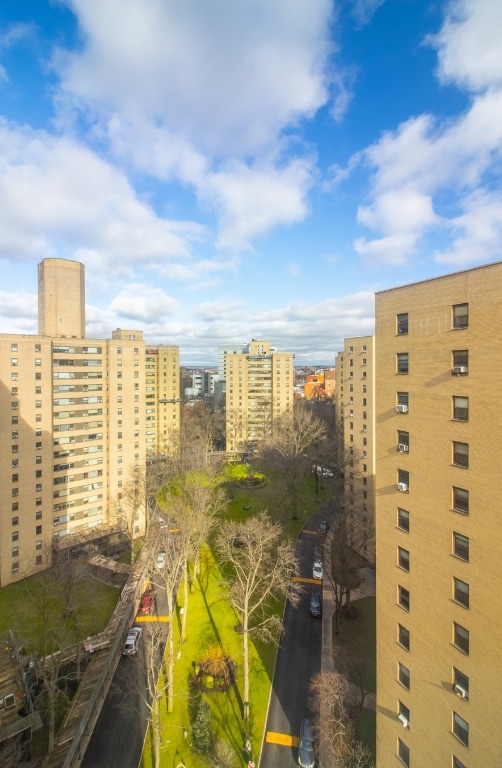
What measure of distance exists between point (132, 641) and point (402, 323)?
29.2 m

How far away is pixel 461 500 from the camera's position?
45.0 ft

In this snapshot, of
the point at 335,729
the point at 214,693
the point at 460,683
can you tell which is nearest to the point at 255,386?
the point at 214,693

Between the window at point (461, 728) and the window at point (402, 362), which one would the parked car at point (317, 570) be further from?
the window at point (402, 362)

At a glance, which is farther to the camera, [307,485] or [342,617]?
[307,485]

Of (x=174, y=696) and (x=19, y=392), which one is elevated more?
(x=19, y=392)

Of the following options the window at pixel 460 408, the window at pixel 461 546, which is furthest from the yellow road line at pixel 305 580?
the window at pixel 460 408

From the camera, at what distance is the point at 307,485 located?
209 ft

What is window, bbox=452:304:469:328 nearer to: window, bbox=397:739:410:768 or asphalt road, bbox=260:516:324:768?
window, bbox=397:739:410:768

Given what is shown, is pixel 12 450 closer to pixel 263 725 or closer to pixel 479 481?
pixel 263 725

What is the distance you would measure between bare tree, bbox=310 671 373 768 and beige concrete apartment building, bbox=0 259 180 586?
3011 cm

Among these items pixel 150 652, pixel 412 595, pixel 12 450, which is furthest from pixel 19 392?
pixel 412 595

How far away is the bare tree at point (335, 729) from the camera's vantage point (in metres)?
18.0

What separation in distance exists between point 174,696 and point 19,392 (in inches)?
1175

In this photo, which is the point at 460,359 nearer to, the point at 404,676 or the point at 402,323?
the point at 402,323
